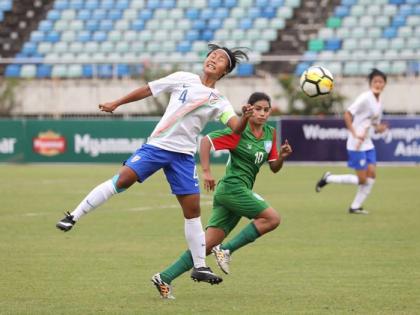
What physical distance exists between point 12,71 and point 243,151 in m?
23.0

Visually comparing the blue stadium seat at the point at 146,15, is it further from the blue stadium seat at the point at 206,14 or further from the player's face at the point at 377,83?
the player's face at the point at 377,83

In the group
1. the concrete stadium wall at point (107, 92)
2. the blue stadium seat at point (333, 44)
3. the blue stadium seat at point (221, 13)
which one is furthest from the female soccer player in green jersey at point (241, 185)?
the blue stadium seat at point (221, 13)

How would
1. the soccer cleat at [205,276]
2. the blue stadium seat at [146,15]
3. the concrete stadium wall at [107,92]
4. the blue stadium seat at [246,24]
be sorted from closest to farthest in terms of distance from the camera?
the soccer cleat at [205,276]
the concrete stadium wall at [107,92]
the blue stadium seat at [246,24]
the blue stadium seat at [146,15]

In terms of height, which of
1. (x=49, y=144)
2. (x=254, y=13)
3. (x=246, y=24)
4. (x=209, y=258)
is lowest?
(x=49, y=144)

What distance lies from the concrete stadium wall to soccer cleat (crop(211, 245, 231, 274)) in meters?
18.2

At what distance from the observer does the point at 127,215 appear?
1612 cm

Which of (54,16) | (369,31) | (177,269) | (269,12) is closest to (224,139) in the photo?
(177,269)

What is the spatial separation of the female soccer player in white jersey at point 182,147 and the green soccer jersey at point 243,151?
592 millimetres

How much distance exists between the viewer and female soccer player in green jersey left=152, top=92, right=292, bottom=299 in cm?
912

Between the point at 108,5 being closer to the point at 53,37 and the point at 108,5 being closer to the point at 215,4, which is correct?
the point at 53,37

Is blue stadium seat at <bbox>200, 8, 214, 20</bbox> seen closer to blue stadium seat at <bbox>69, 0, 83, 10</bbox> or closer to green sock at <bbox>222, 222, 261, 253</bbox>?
blue stadium seat at <bbox>69, 0, 83, 10</bbox>

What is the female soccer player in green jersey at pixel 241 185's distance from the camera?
9.12 metres

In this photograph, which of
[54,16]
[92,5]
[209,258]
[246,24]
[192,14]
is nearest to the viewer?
[209,258]

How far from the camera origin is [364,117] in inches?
657
